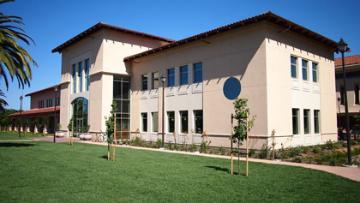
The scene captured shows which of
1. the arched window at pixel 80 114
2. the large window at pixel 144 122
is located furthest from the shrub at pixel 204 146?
the arched window at pixel 80 114

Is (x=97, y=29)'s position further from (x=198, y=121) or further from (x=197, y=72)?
(x=198, y=121)

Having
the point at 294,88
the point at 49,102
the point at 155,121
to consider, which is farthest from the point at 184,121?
the point at 49,102

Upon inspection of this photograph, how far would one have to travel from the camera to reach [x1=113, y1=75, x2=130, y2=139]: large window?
31.3 meters

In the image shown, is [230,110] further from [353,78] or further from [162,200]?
[353,78]

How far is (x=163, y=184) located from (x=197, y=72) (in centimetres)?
1587

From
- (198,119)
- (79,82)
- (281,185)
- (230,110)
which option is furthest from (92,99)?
(281,185)

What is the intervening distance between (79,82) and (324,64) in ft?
84.8

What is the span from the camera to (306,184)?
9.71m

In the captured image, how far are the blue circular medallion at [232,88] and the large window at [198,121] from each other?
3.29 metres

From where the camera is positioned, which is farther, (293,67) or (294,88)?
(293,67)

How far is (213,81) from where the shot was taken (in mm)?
22453

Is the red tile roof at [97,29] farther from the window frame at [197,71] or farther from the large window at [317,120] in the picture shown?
the large window at [317,120]

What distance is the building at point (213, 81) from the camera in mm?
19562

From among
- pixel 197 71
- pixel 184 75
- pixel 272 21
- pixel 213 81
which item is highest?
pixel 272 21
